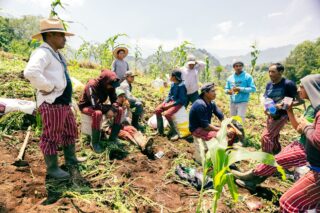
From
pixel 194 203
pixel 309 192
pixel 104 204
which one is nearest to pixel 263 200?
pixel 194 203

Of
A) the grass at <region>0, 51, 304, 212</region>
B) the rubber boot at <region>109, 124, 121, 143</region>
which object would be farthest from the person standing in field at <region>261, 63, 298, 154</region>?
the rubber boot at <region>109, 124, 121, 143</region>

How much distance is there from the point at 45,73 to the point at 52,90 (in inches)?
8.0

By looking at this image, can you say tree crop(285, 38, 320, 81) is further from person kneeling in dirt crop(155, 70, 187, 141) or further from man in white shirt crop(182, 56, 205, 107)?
person kneeling in dirt crop(155, 70, 187, 141)

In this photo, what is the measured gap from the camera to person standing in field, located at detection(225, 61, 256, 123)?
571cm

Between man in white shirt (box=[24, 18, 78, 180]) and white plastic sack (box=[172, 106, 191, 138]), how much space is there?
259 cm

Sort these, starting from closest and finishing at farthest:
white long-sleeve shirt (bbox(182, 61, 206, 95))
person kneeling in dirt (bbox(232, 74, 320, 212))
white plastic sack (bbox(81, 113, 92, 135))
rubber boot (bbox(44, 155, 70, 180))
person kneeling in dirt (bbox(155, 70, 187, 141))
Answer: person kneeling in dirt (bbox(232, 74, 320, 212)), rubber boot (bbox(44, 155, 70, 180)), white plastic sack (bbox(81, 113, 92, 135)), person kneeling in dirt (bbox(155, 70, 187, 141)), white long-sleeve shirt (bbox(182, 61, 206, 95))

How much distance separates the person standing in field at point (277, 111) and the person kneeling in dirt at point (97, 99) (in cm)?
237

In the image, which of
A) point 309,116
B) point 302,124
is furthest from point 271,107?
point 302,124

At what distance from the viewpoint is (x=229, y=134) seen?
14.1ft

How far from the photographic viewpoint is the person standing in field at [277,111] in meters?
4.04

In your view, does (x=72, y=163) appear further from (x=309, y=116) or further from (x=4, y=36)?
(x=4, y=36)

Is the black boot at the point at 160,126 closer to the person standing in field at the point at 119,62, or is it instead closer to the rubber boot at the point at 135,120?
the rubber boot at the point at 135,120

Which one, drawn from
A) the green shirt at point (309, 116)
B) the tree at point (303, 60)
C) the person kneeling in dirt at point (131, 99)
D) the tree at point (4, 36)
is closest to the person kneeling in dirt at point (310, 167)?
the green shirt at point (309, 116)

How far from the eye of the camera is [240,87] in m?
5.70
